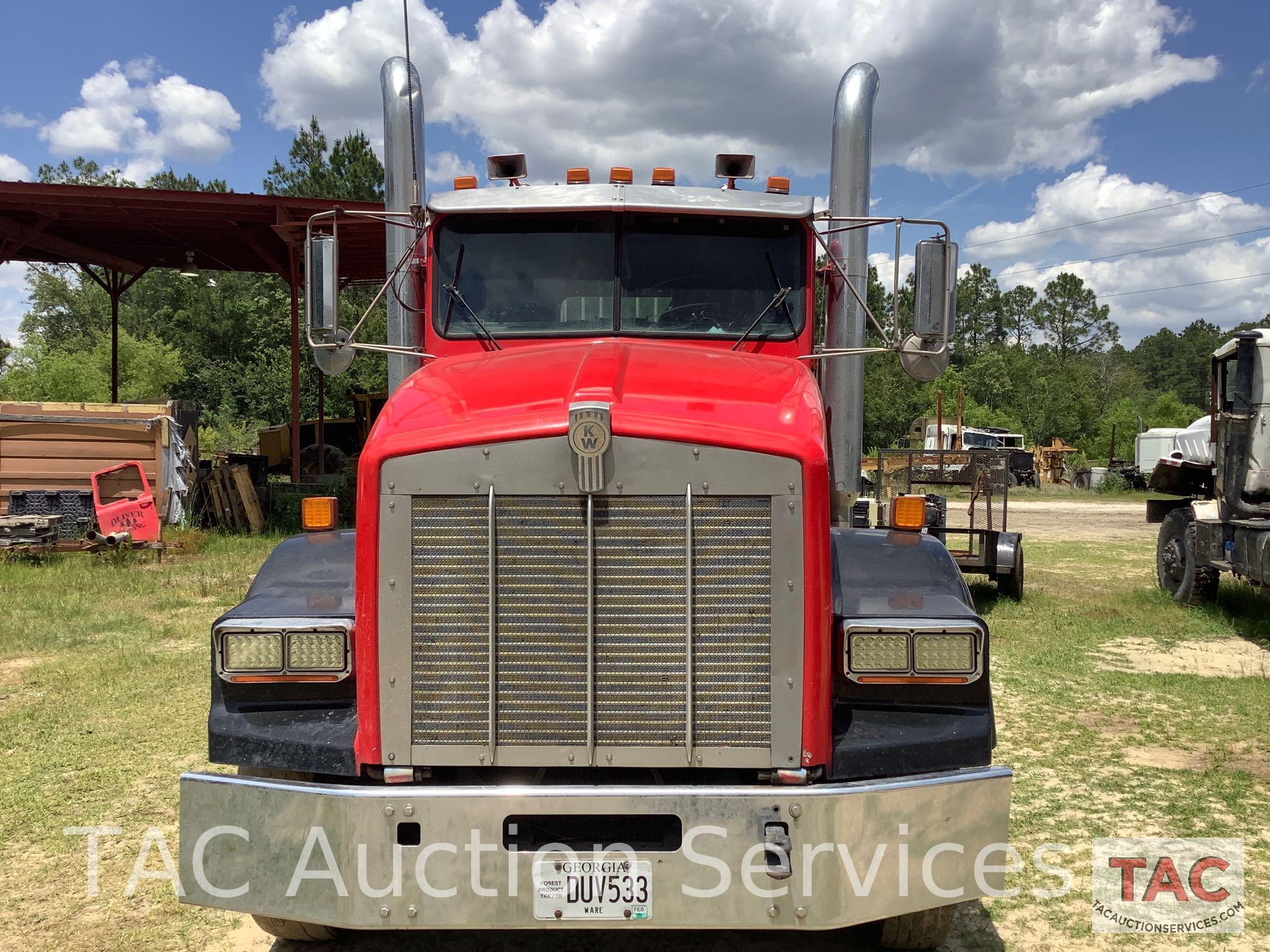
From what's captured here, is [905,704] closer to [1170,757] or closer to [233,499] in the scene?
[1170,757]

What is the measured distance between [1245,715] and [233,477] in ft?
49.1

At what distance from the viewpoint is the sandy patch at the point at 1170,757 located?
→ 5793mm

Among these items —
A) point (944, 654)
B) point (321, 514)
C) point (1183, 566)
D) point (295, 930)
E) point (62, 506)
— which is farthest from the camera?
point (62, 506)

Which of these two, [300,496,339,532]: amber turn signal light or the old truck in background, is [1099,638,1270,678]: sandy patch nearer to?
the old truck in background

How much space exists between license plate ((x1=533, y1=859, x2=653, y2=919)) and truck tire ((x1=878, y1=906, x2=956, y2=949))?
3.59ft

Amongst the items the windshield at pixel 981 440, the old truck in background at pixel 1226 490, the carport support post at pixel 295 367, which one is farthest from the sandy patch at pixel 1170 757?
the windshield at pixel 981 440

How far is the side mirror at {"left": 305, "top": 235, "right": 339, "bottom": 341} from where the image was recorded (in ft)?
14.6

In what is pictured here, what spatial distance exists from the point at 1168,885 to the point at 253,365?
47.0 m

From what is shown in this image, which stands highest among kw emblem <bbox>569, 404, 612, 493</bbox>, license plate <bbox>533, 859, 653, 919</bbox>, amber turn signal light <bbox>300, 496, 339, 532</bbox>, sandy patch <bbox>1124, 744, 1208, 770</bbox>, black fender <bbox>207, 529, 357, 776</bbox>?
kw emblem <bbox>569, 404, 612, 493</bbox>

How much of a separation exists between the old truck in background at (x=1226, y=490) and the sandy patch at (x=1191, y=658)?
0.66 m

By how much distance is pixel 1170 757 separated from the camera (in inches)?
235

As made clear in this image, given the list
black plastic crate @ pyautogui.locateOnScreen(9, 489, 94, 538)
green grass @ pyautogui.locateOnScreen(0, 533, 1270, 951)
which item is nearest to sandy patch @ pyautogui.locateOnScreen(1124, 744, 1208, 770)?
green grass @ pyautogui.locateOnScreen(0, 533, 1270, 951)

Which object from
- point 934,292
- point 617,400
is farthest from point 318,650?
point 934,292

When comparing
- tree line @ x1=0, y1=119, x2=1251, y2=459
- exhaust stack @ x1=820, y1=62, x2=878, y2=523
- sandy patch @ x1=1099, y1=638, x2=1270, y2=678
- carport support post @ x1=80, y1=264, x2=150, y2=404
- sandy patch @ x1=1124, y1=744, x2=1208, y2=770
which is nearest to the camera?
exhaust stack @ x1=820, y1=62, x2=878, y2=523
